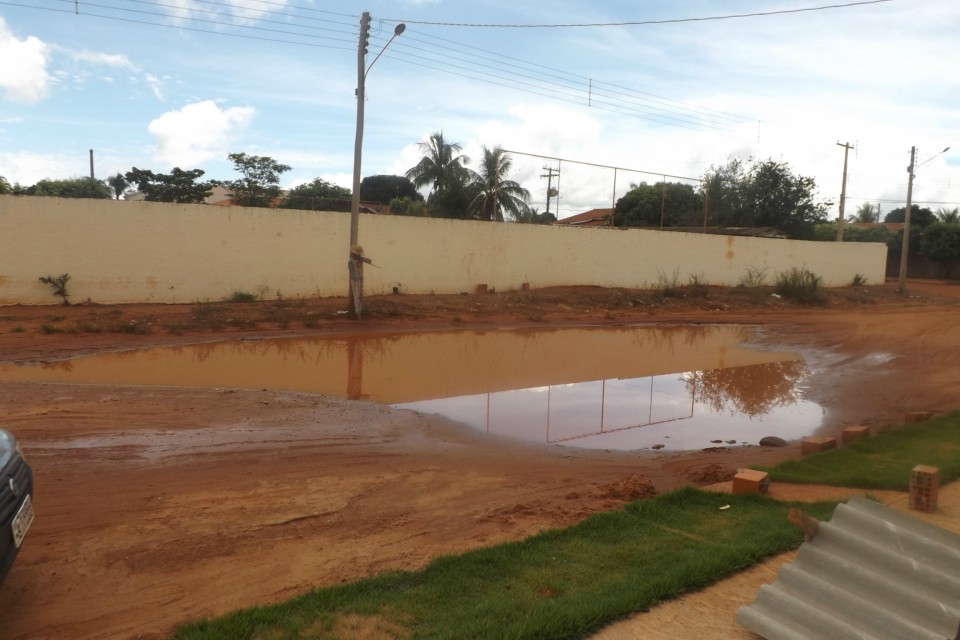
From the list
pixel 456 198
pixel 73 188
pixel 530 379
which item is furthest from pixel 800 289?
pixel 73 188

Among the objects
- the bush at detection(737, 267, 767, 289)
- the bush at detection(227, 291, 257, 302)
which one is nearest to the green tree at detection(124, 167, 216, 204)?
the bush at detection(227, 291, 257, 302)

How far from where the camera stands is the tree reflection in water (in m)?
10.8

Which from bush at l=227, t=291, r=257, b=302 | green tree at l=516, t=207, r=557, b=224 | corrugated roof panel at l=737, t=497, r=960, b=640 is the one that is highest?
green tree at l=516, t=207, r=557, b=224

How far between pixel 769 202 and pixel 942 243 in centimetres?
1173

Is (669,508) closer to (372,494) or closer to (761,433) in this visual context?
(372,494)

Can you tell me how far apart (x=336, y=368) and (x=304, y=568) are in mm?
7825

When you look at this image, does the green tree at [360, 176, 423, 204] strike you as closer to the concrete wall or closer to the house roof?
the house roof

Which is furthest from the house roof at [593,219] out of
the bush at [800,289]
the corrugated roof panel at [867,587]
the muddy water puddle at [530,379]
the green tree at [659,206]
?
the corrugated roof panel at [867,587]

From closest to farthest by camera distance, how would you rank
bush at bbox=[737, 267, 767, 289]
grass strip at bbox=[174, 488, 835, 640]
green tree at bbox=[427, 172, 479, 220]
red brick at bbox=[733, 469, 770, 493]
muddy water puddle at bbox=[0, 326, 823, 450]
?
grass strip at bbox=[174, 488, 835, 640] < red brick at bbox=[733, 469, 770, 493] < muddy water puddle at bbox=[0, 326, 823, 450] < bush at bbox=[737, 267, 767, 289] < green tree at bbox=[427, 172, 479, 220]

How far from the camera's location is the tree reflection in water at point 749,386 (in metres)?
10.8

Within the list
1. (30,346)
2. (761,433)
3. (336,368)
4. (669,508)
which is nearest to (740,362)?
(761,433)

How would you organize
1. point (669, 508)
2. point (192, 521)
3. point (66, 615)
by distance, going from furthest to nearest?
point (669, 508), point (192, 521), point (66, 615)

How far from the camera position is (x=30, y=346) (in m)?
12.7

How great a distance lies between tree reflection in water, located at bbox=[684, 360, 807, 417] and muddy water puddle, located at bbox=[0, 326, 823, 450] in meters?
0.02
